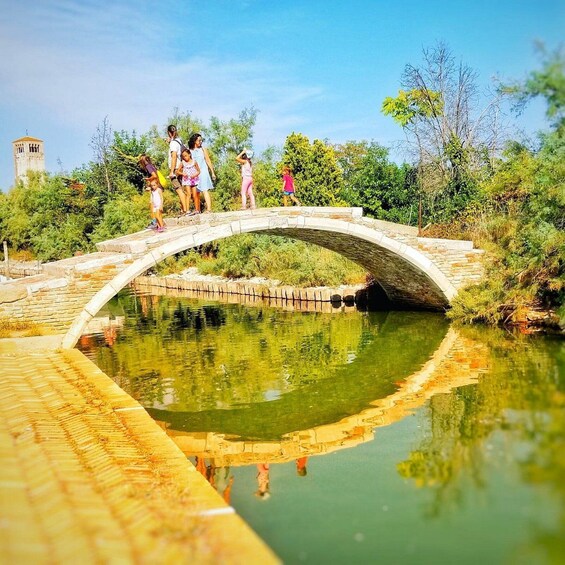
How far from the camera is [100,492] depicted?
3.59 meters

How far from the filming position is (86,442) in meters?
4.55

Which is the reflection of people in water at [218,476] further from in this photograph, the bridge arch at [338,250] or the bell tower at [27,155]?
the bell tower at [27,155]

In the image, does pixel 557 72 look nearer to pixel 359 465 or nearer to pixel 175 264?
pixel 359 465

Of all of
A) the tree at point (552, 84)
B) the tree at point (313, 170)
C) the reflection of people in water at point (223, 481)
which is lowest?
the reflection of people in water at point (223, 481)

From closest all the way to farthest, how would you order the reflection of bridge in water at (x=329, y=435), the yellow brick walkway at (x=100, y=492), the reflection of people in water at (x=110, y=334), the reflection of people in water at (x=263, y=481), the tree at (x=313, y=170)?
the yellow brick walkway at (x=100, y=492) < the reflection of people in water at (x=263, y=481) < the reflection of bridge in water at (x=329, y=435) < the reflection of people in water at (x=110, y=334) < the tree at (x=313, y=170)

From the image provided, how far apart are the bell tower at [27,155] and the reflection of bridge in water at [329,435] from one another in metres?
45.9

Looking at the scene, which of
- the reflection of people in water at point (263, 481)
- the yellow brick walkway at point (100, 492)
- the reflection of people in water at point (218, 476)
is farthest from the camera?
the reflection of people in water at point (218, 476)

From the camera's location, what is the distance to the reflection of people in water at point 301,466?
15.6ft

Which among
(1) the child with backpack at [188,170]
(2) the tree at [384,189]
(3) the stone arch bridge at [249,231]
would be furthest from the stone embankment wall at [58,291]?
(2) the tree at [384,189]

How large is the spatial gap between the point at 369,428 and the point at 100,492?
2.89 m

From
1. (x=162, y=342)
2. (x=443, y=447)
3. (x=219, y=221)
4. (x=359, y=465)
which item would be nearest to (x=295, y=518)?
(x=359, y=465)

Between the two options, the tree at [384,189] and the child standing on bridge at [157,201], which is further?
the tree at [384,189]

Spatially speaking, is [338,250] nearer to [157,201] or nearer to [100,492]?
[157,201]

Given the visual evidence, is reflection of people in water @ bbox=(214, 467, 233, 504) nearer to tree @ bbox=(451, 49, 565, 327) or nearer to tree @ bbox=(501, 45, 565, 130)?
tree @ bbox=(501, 45, 565, 130)
